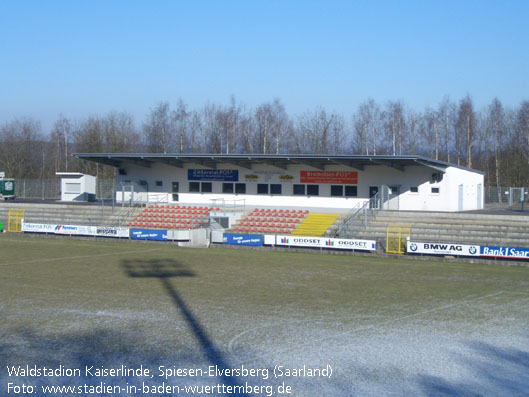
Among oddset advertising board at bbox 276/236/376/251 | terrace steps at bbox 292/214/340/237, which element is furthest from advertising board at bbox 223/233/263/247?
terrace steps at bbox 292/214/340/237

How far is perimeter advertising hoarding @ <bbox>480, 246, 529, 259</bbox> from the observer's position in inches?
1005

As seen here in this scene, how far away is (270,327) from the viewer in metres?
13.2

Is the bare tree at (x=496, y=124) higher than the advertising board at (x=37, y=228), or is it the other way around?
the bare tree at (x=496, y=124)

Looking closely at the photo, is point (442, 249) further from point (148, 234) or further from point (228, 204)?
point (228, 204)

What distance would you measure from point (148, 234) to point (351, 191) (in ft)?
47.9

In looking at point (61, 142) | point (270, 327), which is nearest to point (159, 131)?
point (61, 142)

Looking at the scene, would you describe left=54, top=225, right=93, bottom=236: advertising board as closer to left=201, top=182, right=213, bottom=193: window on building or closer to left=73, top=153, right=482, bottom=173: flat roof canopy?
left=73, top=153, right=482, bottom=173: flat roof canopy

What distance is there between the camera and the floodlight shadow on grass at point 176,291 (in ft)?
34.1

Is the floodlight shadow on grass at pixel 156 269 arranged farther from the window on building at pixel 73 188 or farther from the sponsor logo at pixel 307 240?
the window on building at pixel 73 188

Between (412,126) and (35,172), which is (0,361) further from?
(35,172)

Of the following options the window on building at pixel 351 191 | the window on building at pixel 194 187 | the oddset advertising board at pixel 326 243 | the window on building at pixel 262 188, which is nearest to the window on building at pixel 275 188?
the window on building at pixel 262 188

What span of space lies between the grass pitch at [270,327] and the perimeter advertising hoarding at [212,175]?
1903cm

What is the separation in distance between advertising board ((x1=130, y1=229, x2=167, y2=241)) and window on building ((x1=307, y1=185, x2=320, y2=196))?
11.9 m

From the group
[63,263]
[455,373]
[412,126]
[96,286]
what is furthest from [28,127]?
[455,373]
